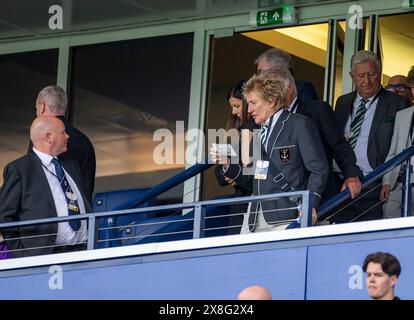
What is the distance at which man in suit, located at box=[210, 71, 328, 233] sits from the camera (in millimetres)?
10016

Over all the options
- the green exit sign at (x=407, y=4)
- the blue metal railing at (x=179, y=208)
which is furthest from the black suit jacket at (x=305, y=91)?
the green exit sign at (x=407, y=4)

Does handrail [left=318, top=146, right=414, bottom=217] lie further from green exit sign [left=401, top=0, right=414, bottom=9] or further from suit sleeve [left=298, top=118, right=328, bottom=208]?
green exit sign [left=401, top=0, right=414, bottom=9]

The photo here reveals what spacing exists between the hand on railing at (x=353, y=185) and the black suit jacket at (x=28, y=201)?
2.26m

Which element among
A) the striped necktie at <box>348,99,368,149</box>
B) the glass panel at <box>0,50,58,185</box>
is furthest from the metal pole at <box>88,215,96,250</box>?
the glass panel at <box>0,50,58,185</box>

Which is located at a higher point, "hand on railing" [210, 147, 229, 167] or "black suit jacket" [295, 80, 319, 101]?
"black suit jacket" [295, 80, 319, 101]

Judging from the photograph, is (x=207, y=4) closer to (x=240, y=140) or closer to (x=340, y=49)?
(x=340, y=49)

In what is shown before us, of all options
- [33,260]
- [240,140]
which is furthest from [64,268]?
[240,140]

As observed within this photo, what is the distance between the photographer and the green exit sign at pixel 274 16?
47.7 ft

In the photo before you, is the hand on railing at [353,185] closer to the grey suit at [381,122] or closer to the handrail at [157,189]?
the grey suit at [381,122]

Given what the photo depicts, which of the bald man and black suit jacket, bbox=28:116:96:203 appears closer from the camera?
the bald man

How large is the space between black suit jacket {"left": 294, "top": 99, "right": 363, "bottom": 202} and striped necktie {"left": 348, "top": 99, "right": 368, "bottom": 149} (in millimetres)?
973

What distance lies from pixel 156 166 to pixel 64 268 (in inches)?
174

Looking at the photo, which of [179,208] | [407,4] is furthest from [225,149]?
[407,4]
